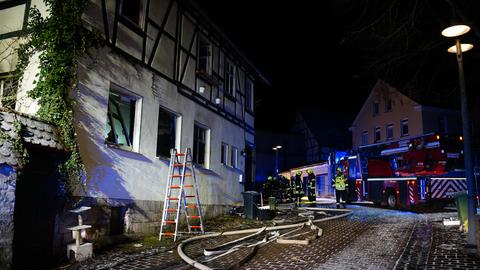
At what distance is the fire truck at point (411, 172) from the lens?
1497cm

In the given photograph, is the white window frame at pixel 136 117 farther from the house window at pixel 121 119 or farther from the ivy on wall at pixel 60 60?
the ivy on wall at pixel 60 60

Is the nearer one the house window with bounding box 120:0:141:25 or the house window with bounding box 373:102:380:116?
the house window with bounding box 120:0:141:25

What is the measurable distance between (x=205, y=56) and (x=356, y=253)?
937 cm

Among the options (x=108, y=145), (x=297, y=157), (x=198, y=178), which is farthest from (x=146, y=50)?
(x=297, y=157)

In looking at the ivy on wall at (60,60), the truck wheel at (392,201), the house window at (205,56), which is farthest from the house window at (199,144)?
the truck wheel at (392,201)

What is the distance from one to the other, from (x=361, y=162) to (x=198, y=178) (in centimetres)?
1065

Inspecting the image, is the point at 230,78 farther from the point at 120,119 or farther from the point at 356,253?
the point at 356,253

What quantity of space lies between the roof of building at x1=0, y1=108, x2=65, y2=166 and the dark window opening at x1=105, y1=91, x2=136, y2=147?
184cm

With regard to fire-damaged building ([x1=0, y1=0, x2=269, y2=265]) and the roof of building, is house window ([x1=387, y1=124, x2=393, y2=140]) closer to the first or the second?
fire-damaged building ([x1=0, y1=0, x2=269, y2=265])

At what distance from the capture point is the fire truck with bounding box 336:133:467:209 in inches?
589

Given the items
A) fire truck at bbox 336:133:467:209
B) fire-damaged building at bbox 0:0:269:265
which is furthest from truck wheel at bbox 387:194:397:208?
fire-damaged building at bbox 0:0:269:265

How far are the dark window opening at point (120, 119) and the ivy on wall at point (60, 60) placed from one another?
1.43 m

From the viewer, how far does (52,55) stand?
7.14m

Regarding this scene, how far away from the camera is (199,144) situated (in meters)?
13.0
